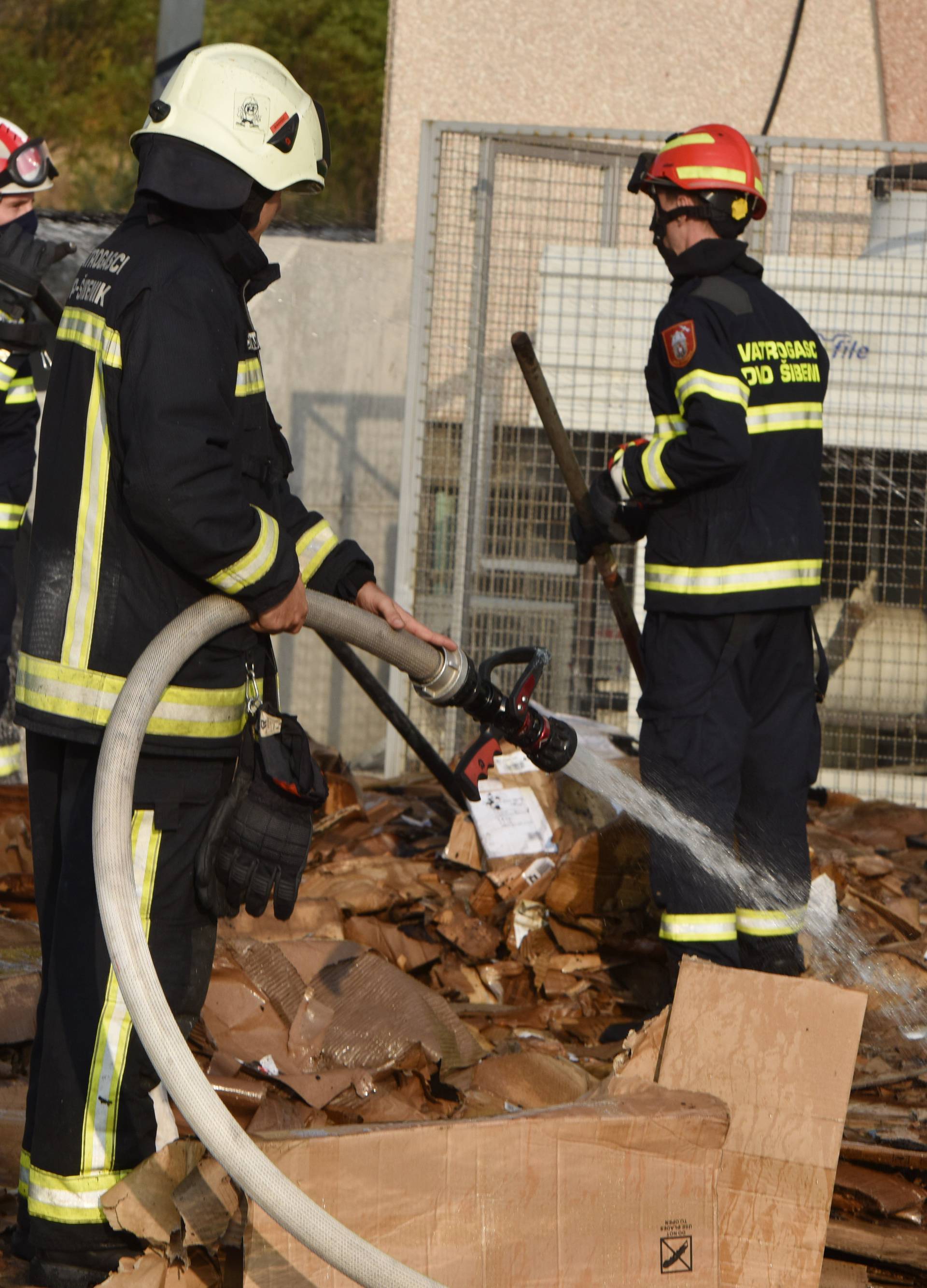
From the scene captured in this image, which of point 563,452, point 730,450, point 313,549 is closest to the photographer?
point 313,549

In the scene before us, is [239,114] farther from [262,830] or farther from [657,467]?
[657,467]

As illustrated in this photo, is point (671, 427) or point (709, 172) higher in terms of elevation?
point (709, 172)

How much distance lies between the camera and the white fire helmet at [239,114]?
96.8 inches

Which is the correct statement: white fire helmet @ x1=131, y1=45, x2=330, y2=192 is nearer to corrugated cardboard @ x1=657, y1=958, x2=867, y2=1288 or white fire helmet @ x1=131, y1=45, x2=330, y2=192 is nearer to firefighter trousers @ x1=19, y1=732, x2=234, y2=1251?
firefighter trousers @ x1=19, y1=732, x2=234, y2=1251

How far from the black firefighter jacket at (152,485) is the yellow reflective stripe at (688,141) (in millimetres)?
1796

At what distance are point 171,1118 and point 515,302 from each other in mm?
4863

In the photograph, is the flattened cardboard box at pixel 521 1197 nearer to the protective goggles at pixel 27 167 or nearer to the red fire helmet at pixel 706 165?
the red fire helmet at pixel 706 165

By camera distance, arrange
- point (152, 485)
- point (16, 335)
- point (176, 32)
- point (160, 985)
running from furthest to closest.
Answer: point (176, 32) < point (16, 335) < point (152, 485) < point (160, 985)

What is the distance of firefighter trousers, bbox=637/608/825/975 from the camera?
12.2 ft

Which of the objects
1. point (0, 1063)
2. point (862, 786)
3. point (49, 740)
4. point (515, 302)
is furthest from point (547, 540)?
point (49, 740)

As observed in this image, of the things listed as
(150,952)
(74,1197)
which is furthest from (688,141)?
(74,1197)

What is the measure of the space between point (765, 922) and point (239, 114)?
2.54 meters

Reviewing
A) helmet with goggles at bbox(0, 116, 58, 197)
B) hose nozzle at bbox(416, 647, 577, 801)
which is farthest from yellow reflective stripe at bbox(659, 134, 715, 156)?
helmet with goggles at bbox(0, 116, 58, 197)

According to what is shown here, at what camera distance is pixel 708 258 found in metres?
3.87
